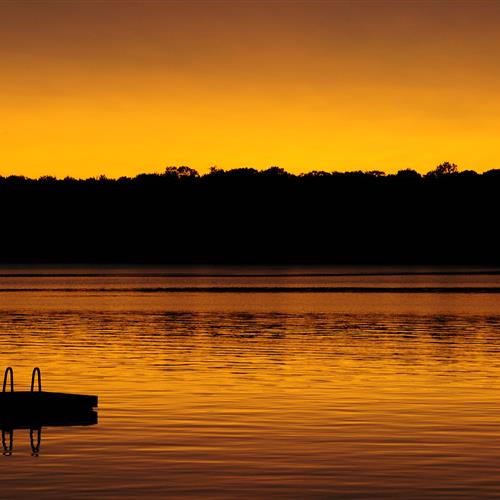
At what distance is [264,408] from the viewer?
45406 millimetres

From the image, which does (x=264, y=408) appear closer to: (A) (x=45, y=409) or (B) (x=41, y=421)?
(A) (x=45, y=409)

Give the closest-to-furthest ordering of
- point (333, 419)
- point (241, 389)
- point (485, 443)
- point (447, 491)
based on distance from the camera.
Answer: point (447, 491), point (485, 443), point (333, 419), point (241, 389)

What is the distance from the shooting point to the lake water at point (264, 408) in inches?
1222

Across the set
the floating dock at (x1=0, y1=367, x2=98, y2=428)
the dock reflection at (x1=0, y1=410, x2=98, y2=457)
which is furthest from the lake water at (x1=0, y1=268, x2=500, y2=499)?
the floating dock at (x1=0, y1=367, x2=98, y2=428)

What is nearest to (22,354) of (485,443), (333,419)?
(333,419)

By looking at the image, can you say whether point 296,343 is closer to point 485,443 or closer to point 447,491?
point 485,443

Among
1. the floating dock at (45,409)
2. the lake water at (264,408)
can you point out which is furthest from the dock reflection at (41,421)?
the lake water at (264,408)

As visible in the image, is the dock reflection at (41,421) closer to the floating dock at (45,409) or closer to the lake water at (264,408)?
the floating dock at (45,409)

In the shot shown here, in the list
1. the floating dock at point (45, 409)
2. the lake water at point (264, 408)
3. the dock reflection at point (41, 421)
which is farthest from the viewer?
the floating dock at point (45, 409)

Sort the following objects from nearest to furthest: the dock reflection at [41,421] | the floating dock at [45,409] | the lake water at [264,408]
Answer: the lake water at [264,408]
the dock reflection at [41,421]
the floating dock at [45,409]

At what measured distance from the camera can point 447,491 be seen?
97.0 ft

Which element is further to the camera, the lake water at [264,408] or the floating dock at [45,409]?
the floating dock at [45,409]

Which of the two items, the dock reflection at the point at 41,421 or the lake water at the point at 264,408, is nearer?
the lake water at the point at 264,408

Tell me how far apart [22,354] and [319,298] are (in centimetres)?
9000
